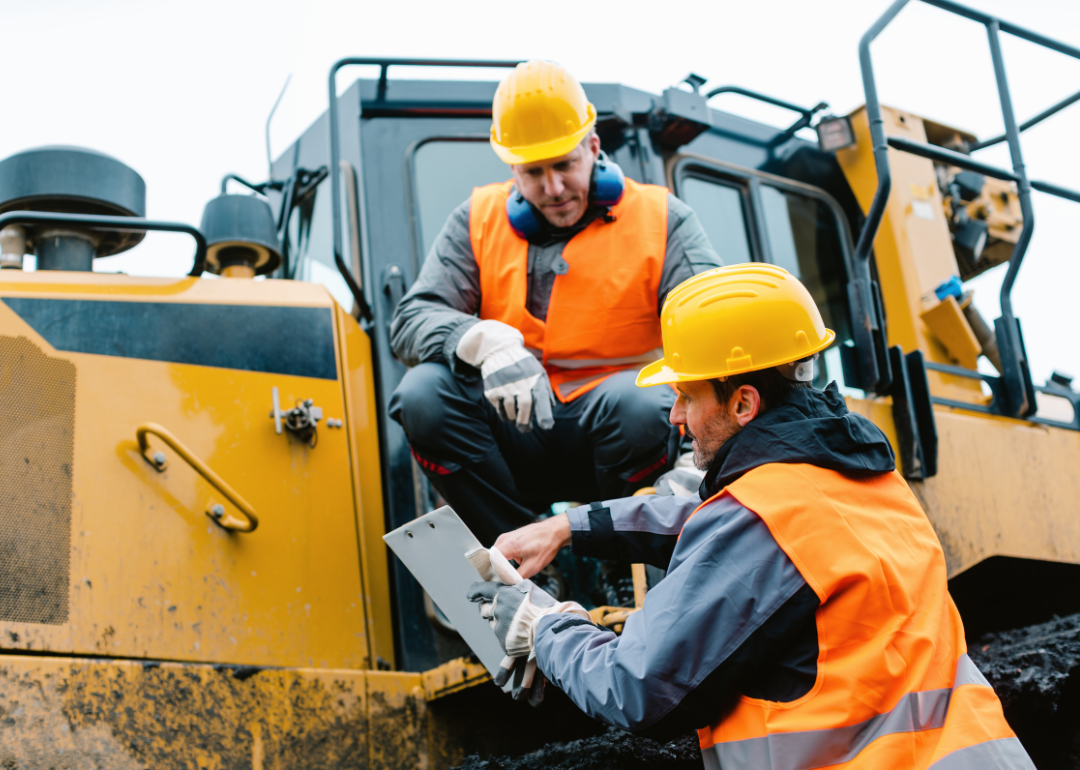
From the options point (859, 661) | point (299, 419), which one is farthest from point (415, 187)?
point (859, 661)

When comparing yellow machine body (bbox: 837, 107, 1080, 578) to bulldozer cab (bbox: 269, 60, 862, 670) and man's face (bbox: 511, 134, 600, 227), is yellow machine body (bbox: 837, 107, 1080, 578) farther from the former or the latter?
man's face (bbox: 511, 134, 600, 227)

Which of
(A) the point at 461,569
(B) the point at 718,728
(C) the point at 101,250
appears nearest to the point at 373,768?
(A) the point at 461,569

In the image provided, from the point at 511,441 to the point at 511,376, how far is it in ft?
0.86

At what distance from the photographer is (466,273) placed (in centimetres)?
250

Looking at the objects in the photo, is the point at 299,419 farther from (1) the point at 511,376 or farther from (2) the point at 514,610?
(2) the point at 514,610

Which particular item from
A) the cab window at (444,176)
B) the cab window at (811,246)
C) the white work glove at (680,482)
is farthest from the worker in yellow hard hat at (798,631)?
the cab window at (811,246)

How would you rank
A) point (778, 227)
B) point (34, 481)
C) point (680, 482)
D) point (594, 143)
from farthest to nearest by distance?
1. point (778, 227)
2. point (594, 143)
3. point (680, 482)
4. point (34, 481)

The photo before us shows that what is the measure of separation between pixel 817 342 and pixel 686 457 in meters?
0.66

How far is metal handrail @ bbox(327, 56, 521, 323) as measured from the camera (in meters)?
2.62

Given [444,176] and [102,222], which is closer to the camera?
[102,222]

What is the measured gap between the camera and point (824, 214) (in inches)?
143

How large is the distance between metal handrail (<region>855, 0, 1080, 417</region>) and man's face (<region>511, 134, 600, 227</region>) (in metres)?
0.90

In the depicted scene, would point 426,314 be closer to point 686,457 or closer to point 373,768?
point 686,457

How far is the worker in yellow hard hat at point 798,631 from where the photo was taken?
128cm
